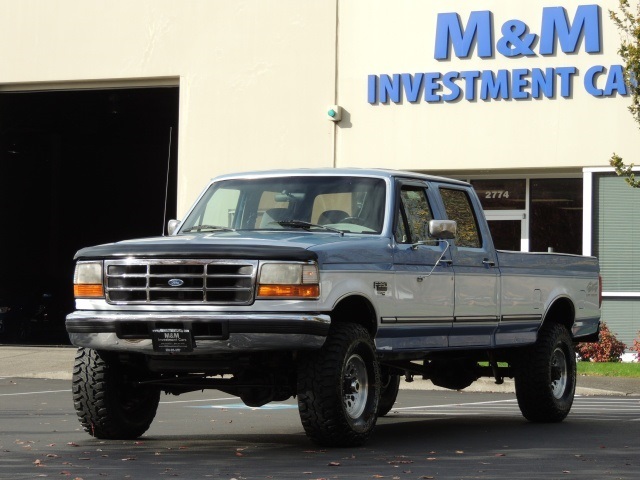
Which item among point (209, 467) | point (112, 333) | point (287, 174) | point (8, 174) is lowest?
point (209, 467)

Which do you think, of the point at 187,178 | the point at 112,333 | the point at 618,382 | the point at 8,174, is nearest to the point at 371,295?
the point at 112,333

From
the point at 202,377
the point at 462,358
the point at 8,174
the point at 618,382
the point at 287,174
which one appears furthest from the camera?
the point at 8,174

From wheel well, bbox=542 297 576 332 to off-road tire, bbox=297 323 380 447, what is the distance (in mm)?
3749

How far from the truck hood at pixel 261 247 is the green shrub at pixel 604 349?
519 inches

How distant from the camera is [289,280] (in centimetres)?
1011

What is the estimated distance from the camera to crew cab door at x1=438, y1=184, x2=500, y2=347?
40.2ft

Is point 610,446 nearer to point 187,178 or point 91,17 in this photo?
point 187,178

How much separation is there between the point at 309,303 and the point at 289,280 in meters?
0.22

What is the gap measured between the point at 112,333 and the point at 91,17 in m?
18.2

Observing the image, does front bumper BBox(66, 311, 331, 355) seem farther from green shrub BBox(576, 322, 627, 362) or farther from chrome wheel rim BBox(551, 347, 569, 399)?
green shrub BBox(576, 322, 627, 362)

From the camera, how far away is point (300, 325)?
9977 millimetres

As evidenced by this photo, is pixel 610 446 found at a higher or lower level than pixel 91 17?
lower

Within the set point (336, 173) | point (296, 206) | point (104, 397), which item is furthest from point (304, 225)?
point (104, 397)

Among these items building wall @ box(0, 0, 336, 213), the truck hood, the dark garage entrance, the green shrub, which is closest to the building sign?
building wall @ box(0, 0, 336, 213)
